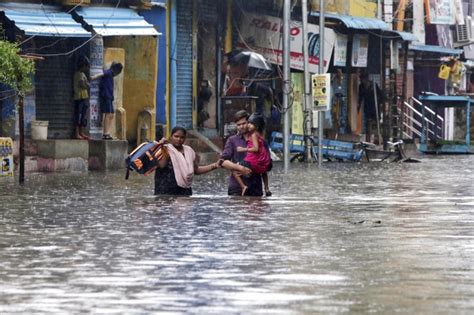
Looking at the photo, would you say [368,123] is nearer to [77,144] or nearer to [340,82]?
[340,82]

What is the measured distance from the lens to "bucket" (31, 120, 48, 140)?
31062 mm

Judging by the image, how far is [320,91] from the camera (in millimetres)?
37438

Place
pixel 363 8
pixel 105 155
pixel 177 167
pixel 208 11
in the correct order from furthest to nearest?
pixel 363 8
pixel 208 11
pixel 105 155
pixel 177 167

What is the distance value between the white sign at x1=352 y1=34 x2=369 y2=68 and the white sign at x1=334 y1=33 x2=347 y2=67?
79 cm

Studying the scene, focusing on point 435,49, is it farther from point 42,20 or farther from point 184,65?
point 42,20

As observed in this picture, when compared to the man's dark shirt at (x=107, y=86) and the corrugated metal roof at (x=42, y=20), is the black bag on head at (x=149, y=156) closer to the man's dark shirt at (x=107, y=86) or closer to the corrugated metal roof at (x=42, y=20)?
the corrugated metal roof at (x=42, y=20)

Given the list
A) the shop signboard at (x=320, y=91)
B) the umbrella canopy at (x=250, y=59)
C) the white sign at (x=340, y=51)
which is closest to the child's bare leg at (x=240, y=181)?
the shop signboard at (x=320, y=91)

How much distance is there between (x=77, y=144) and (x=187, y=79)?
27.9 ft

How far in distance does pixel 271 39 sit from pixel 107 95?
11311mm

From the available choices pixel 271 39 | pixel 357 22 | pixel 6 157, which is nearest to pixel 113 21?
pixel 6 157

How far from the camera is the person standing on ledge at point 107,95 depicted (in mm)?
32719

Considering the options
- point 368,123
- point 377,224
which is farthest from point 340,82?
point 377,224

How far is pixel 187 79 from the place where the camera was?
39.4 m

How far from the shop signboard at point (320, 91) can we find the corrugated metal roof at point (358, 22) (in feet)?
31.1
